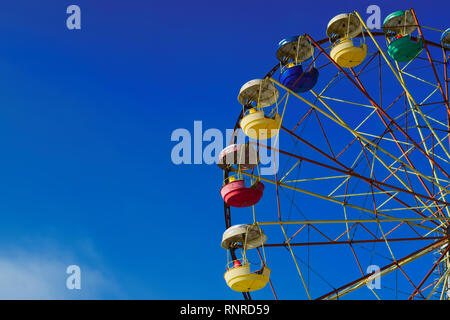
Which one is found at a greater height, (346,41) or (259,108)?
(346,41)

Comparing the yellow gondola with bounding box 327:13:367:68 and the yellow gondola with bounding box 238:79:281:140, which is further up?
the yellow gondola with bounding box 327:13:367:68

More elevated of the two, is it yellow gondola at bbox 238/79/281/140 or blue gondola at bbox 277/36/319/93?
blue gondola at bbox 277/36/319/93

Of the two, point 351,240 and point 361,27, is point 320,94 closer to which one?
point 361,27

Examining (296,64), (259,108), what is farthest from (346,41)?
(259,108)

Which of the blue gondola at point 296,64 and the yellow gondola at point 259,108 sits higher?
the blue gondola at point 296,64

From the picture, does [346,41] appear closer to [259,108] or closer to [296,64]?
[296,64]

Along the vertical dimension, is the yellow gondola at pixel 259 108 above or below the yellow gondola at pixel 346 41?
below
